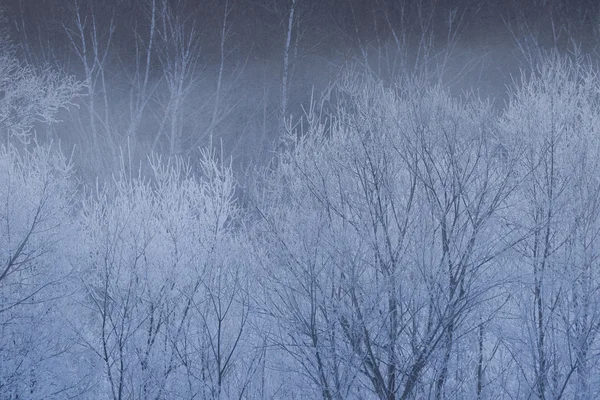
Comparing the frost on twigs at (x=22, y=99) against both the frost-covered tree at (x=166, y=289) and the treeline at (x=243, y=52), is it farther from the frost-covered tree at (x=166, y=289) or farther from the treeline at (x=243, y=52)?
the frost-covered tree at (x=166, y=289)

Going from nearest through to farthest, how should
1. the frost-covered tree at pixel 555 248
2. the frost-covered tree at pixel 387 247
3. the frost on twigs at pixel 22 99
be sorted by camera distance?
the frost-covered tree at pixel 387 247 → the frost-covered tree at pixel 555 248 → the frost on twigs at pixel 22 99

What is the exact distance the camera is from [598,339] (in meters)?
8.69

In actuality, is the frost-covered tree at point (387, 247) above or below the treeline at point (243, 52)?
below

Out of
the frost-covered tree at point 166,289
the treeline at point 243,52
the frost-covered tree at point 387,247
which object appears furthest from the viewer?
the treeline at point 243,52

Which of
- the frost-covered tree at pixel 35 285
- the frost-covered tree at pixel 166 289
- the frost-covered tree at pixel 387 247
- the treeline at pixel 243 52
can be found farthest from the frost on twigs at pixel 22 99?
the frost-covered tree at pixel 387 247

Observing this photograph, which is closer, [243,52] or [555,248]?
[555,248]

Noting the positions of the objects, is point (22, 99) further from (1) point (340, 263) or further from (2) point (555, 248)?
(2) point (555, 248)

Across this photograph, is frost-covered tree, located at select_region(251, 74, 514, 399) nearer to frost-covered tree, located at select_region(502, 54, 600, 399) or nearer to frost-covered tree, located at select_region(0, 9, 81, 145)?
frost-covered tree, located at select_region(502, 54, 600, 399)

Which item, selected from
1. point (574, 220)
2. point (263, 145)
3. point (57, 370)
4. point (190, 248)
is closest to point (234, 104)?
point (263, 145)

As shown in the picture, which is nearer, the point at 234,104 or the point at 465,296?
the point at 465,296

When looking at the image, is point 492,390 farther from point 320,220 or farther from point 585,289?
point 320,220

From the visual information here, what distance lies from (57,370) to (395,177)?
632 centimetres

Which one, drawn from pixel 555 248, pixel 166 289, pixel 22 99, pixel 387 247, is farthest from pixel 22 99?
pixel 555 248

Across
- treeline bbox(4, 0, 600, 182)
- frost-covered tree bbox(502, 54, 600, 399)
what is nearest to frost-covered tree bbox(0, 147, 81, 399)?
treeline bbox(4, 0, 600, 182)
